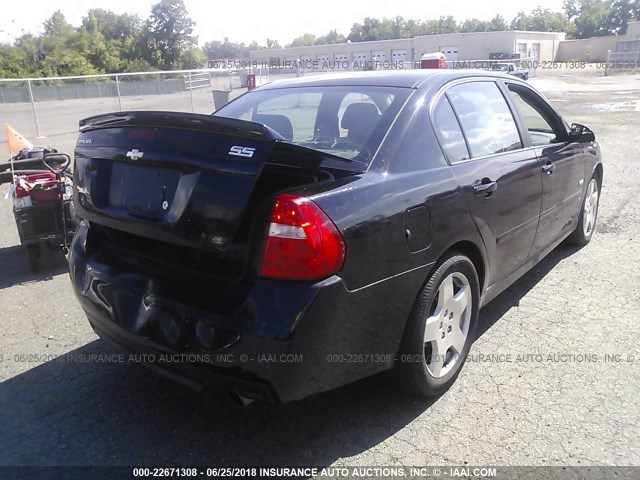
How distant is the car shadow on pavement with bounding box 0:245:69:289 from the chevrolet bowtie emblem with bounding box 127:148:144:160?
278 cm

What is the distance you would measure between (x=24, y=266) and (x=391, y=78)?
13.0 feet

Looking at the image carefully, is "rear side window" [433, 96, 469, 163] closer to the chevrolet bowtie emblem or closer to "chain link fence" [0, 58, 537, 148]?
the chevrolet bowtie emblem

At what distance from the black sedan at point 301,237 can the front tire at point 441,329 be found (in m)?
0.01

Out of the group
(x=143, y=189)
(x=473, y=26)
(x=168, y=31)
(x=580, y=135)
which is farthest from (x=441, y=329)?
(x=473, y=26)

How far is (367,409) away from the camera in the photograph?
2.87 meters

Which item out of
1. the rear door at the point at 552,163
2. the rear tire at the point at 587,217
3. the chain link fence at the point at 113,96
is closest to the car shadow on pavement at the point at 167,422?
the rear door at the point at 552,163

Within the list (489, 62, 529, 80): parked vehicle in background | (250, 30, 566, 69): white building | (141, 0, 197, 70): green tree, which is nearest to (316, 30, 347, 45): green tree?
(141, 0, 197, 70): green tree

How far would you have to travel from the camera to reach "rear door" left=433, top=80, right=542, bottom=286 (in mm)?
3107

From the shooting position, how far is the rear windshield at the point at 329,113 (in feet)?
9.35

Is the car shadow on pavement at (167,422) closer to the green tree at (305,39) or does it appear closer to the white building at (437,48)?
the white building at (437,48)

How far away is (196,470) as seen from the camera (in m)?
2.42

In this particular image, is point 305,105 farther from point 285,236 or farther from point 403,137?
point 285,236

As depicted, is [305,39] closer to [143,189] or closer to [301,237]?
[143,189]

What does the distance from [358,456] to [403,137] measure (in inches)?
62.7
